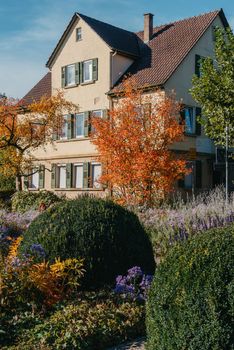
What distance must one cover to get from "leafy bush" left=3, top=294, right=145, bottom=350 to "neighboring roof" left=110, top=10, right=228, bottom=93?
23.1m

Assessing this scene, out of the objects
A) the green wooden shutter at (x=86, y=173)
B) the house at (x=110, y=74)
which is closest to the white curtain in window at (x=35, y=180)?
the house at (x=110, y=74)

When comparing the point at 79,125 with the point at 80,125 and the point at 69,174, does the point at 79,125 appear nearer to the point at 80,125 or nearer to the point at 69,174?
the point at 80,125

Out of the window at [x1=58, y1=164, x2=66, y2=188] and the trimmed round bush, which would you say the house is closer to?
the window at [x1=58, y1=164, x2=66, y2=188]

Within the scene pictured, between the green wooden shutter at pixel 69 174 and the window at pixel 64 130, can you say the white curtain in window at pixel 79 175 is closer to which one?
the green wooden shutter at pixel 69 174

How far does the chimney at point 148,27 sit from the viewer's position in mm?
34031

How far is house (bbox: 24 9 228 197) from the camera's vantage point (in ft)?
100

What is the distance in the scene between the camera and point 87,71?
33281 mm

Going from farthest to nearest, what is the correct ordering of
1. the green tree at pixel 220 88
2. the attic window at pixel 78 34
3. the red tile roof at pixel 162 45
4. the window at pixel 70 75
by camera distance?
1. the window at pixel 70 75
2. the attic window at pixel 78 34
3. the red tile roof at pixel 162 45
4. the green tree at pixel 220 88

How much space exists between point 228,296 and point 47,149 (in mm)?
32099

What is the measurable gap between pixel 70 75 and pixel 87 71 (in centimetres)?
163

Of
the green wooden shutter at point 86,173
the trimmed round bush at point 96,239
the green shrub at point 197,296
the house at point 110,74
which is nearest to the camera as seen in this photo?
the green shrub at point 197,296

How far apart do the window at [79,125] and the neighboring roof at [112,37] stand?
434 cm

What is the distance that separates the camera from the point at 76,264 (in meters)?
A: 6.75

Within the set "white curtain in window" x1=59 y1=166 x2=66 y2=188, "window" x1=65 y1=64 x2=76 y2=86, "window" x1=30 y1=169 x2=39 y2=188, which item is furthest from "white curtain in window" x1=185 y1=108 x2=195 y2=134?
"window" x1=30 y1=169 x2=39 y2=188
